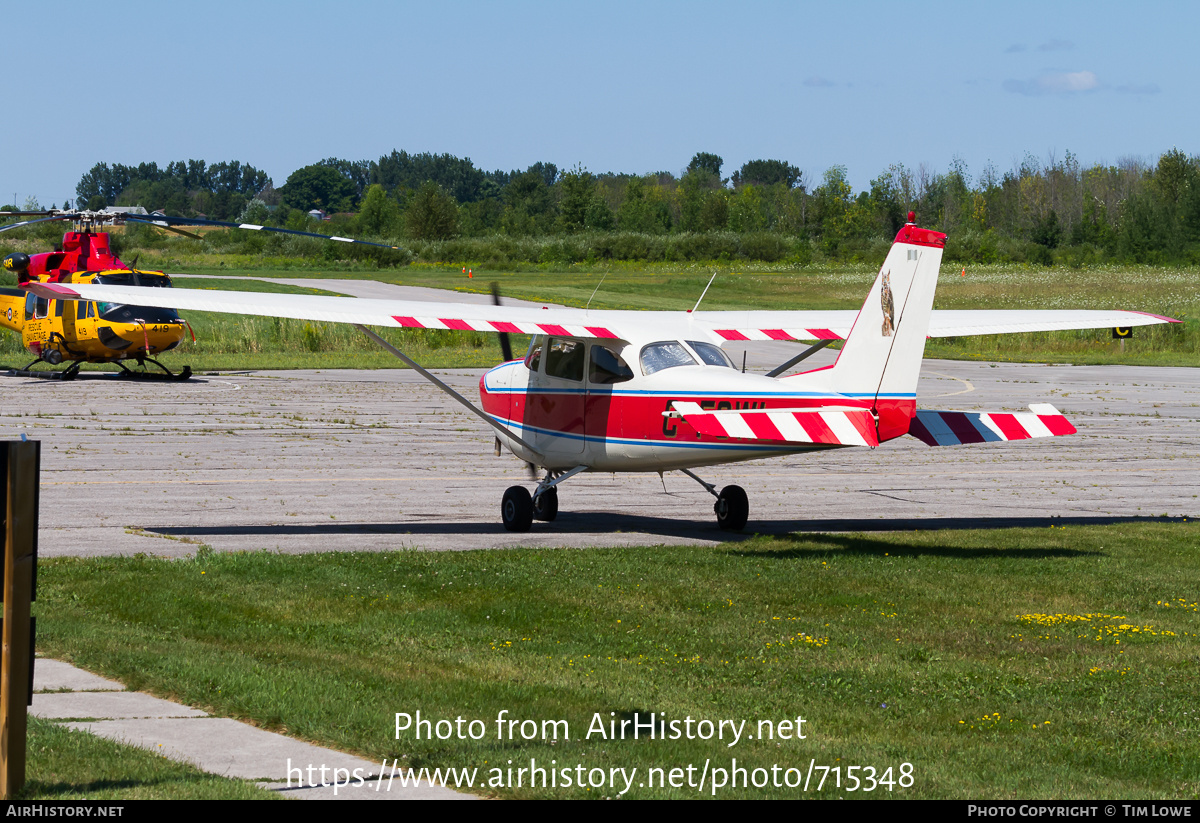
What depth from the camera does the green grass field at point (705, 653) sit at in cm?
686

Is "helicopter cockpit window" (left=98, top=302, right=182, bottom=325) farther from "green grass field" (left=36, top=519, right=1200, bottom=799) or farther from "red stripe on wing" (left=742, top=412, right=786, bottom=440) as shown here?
"red stripe on wing" (left=742, top=412, right=786, bottom=440)

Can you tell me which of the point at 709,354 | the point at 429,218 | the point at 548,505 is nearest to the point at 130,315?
the point at 548,505

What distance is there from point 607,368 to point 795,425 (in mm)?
2872

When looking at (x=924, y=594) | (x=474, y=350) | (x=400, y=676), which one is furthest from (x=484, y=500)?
(x=474, y=350)

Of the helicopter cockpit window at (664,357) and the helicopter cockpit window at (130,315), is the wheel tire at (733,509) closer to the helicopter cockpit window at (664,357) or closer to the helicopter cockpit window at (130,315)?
the helicopter cockpit window at (664,357)

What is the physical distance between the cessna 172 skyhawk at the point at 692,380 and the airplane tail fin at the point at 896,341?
1 centimetres

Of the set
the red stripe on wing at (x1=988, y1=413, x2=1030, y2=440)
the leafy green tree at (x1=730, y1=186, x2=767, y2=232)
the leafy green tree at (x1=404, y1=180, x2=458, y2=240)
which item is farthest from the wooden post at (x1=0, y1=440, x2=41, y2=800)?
the leafy green tree at (x1=730, y1=186, x2=767, y2=232)

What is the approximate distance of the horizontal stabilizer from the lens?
512 inches

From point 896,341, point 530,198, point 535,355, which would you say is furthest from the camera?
point 530,198

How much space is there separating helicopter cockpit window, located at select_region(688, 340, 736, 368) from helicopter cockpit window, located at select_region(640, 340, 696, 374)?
123 millimetres

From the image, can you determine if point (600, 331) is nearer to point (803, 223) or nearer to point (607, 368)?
point (607, 368)

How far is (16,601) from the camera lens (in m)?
5.73
